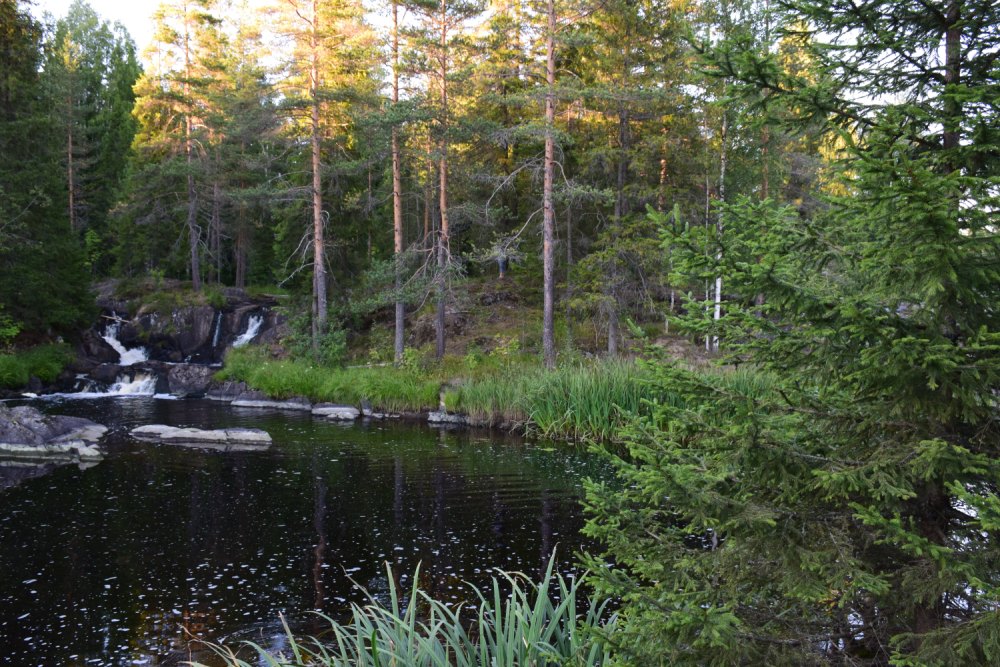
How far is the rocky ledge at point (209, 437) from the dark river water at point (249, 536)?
2.17ft

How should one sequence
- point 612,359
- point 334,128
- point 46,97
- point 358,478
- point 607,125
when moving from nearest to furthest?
point 358,478 < point 612,359 < point 607,125 < point 334,128 < point 46,97

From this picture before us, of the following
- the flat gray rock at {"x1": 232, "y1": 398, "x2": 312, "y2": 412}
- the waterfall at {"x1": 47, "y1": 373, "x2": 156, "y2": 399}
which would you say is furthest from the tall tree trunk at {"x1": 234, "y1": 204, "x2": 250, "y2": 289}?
the flat gray rock at {"x1": 232, "y1": 398, "x2": 312, "y2": 412}

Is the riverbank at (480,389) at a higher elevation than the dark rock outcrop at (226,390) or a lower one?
higher

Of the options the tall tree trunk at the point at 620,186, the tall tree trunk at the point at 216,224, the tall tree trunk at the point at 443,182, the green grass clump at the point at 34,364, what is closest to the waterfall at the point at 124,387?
the green grass clump at the point at 34,364

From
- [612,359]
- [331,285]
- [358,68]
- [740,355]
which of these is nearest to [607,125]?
[612,359]

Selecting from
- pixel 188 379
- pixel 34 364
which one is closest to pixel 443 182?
pixel 188 379

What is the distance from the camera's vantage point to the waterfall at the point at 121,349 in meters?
28.2

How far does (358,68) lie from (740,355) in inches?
976

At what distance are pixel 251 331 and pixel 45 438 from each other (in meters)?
14.9

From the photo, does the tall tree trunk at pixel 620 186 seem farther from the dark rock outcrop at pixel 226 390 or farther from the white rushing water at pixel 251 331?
the white rushing water at pixel 251 331

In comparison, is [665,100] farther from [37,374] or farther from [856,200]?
[37,374]

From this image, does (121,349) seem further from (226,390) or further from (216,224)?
(216,224)

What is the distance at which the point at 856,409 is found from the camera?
3137mm

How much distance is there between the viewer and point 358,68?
2545cm
